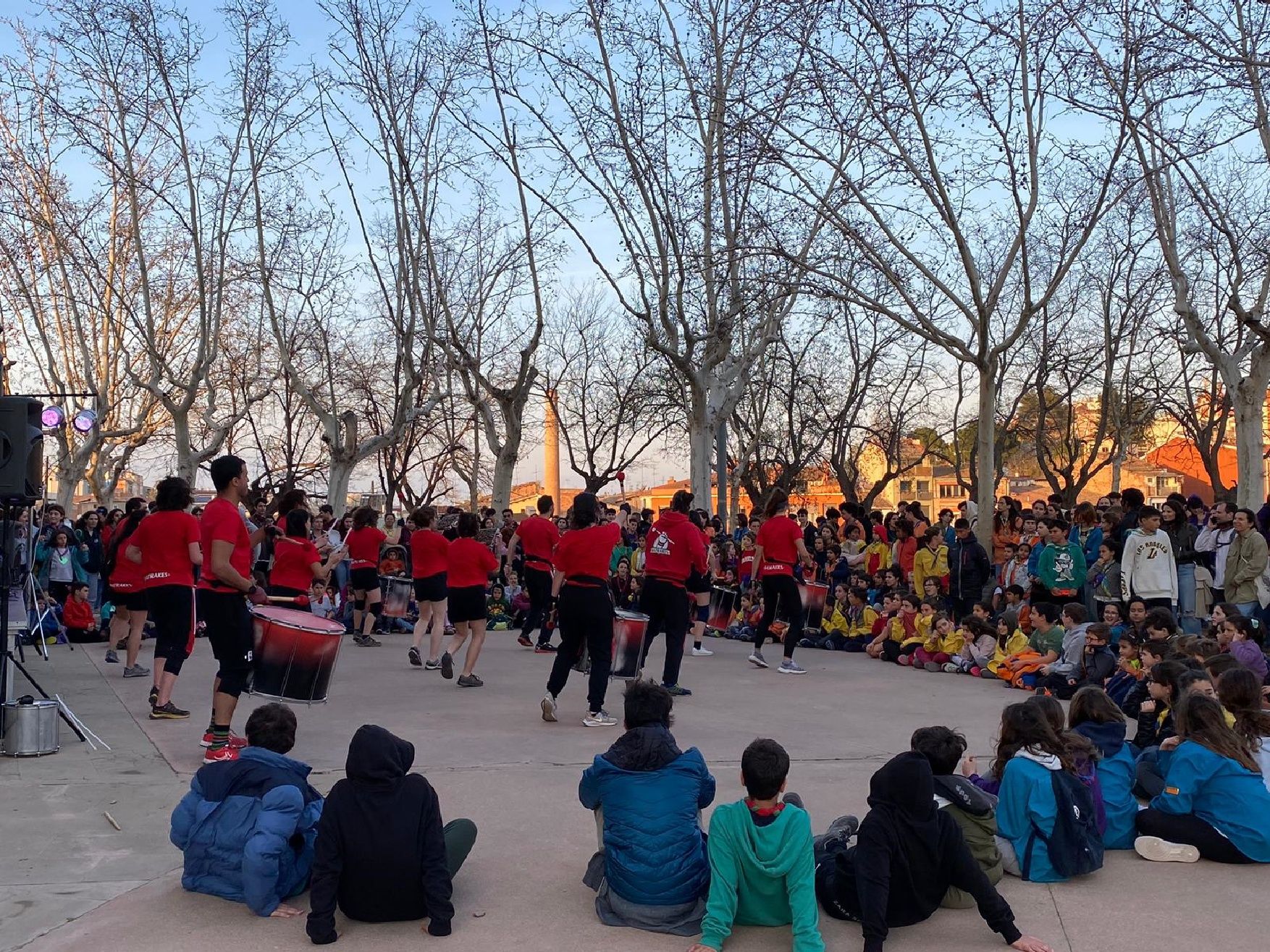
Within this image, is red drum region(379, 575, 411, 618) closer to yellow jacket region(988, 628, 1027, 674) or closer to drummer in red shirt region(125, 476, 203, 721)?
drummer in red shirt region(125, 476, 203, 721)

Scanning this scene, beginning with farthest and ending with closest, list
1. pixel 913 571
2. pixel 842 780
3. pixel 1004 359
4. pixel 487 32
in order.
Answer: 1. pixel 1004 359
2. pixel 487 32
3. pixel 913 571
4. pixel 842 780

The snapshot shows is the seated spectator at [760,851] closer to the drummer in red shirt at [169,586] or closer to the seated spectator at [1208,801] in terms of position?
the seated spectator at [1208,801]

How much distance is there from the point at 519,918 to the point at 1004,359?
28900 millimetres

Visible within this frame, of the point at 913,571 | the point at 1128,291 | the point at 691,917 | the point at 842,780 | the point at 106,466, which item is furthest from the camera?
the point at 106,466

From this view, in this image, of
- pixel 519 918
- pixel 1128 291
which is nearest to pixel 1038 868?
pixel 519 918

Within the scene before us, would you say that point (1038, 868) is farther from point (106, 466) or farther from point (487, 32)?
point (106, 466)

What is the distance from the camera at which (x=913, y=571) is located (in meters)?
14.9

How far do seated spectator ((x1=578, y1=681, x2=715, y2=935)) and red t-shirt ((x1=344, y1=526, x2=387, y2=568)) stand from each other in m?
9.69

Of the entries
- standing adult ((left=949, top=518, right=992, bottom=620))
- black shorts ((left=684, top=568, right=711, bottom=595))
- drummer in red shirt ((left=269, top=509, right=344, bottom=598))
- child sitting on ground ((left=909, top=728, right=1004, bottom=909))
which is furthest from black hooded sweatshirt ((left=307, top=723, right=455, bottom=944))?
standing adult ((left=949, top=518, right=992, bottom=620))

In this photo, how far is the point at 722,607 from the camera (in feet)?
49.0

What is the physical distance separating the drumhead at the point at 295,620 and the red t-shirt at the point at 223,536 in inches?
10.3

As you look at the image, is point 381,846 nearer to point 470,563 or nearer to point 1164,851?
point 1164,851

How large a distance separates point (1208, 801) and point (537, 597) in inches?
388

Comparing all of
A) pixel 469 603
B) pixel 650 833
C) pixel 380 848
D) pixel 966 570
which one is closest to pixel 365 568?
pixel 469 603
